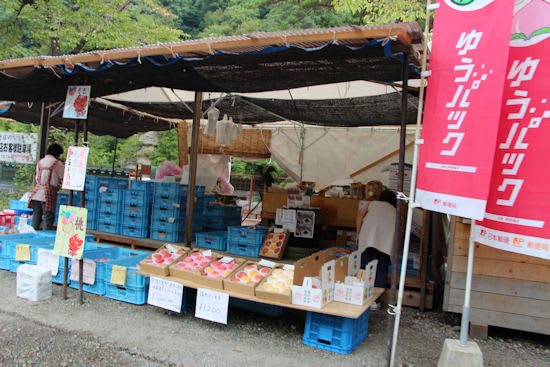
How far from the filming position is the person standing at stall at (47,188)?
283 inches

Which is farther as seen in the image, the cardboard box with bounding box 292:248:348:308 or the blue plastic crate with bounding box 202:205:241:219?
the blue plastic crate with bounding box 202:205:241:219

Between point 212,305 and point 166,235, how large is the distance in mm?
2842

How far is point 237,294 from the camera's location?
4250mm

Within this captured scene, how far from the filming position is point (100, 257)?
5.89m

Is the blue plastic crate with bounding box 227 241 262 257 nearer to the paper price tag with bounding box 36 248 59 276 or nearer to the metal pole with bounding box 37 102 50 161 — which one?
the paper price tag with bounding box 36 248 59 276

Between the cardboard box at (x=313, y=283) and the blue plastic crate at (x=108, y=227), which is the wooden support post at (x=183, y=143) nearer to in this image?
the blue plastic crate at (x=108, y=227)

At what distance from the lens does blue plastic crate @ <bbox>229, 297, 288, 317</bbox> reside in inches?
185

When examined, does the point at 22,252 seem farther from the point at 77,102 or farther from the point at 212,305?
the point at 212,305

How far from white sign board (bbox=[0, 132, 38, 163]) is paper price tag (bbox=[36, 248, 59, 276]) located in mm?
6051

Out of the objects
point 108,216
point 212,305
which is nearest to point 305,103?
point 108,216

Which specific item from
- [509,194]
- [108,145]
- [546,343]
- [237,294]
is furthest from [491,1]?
[108,145]

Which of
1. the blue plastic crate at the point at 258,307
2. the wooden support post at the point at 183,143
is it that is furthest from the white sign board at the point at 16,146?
the blue plastic crate at the point at 258,307

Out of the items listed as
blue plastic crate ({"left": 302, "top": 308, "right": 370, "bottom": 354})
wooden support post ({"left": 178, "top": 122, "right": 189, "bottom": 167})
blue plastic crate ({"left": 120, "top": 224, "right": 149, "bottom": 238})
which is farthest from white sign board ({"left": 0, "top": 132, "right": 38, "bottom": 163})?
blue plastic crate ({"left": 302, "top": 308, "right": 370, "bottom": 354})

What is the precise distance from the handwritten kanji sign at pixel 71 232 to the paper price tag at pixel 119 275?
1.43 feet
